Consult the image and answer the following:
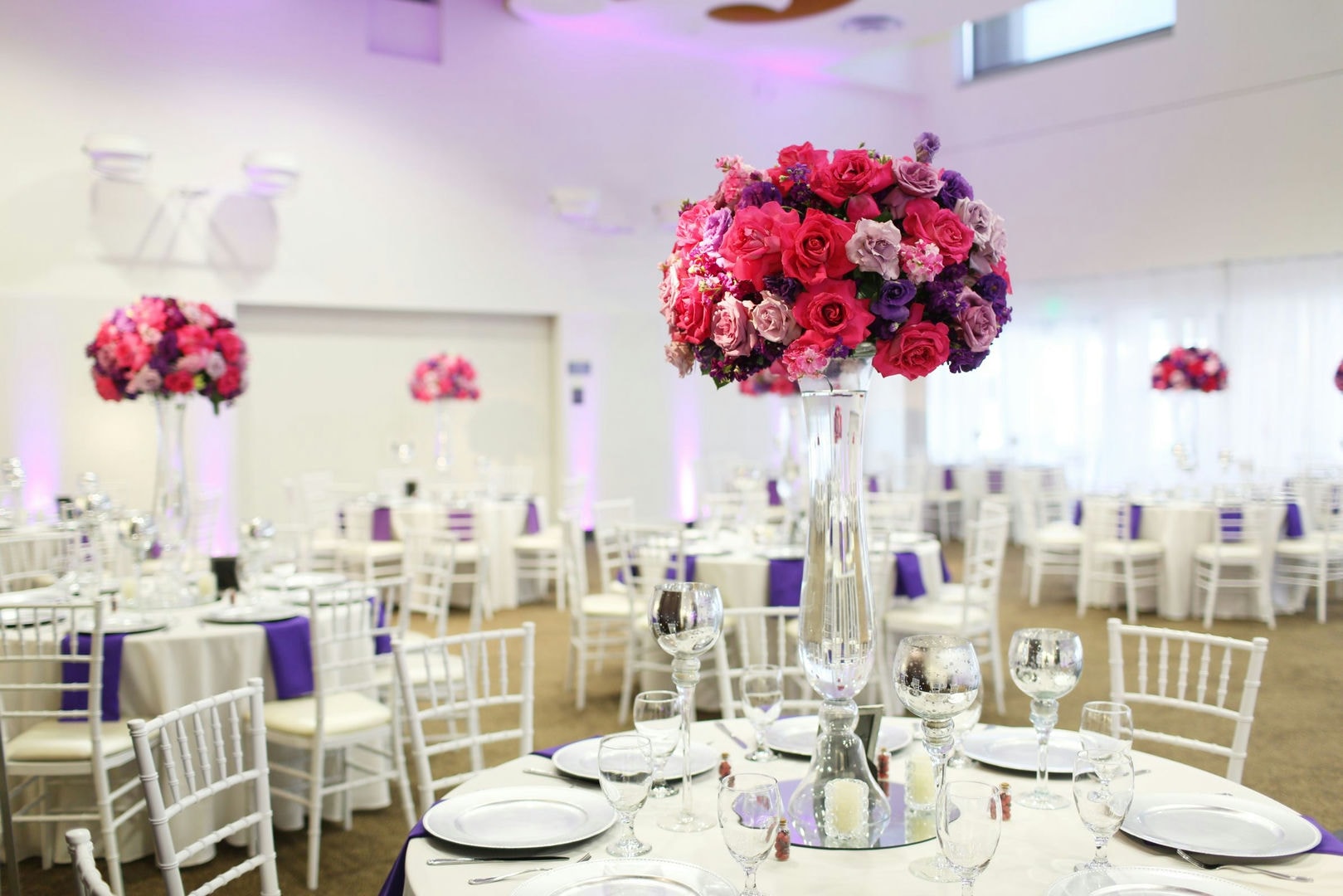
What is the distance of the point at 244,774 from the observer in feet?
7.72

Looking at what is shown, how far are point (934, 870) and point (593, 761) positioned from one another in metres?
0.75

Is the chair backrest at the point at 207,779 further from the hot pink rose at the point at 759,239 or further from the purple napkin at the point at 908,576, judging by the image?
the purple napkin at the point at 908,576

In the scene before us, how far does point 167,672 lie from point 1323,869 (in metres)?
3.44

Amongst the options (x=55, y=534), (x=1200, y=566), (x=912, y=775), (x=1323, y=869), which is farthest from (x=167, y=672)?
(x=1200, y=566)

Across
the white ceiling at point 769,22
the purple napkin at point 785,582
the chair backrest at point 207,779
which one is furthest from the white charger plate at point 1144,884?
the white ceiling at point 769,22

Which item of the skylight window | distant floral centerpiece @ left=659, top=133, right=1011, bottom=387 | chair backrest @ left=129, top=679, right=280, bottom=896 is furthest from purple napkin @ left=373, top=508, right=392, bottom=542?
the skylight window

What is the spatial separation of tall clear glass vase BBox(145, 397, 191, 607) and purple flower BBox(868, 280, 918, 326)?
11.1 ft

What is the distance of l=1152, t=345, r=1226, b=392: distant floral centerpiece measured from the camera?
919cm

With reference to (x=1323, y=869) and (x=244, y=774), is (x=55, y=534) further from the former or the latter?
(x=1323, y=869)

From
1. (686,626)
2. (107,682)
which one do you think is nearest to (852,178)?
(686,626)

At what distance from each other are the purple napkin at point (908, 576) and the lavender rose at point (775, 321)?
12.2ft

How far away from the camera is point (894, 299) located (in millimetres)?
1896

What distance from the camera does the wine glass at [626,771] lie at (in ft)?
5.68

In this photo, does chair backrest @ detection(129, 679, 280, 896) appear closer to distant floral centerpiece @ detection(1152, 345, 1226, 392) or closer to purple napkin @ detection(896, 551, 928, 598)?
purple napkin @ detection(896, 551, 928, 598)
